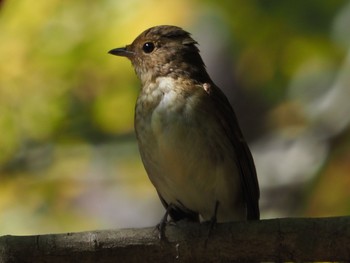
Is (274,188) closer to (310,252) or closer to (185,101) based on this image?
(185,101)

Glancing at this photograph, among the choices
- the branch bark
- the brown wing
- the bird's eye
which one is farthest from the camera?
the bird's eye

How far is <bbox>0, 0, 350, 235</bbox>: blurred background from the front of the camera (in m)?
7.29

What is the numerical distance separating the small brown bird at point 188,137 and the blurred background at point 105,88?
3.51 feet

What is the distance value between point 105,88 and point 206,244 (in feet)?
9.71

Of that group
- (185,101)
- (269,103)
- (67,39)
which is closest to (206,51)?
(269,103)

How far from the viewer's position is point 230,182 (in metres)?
5.86

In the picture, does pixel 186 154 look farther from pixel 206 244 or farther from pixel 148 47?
pixel 148 47

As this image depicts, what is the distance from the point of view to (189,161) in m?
5.66

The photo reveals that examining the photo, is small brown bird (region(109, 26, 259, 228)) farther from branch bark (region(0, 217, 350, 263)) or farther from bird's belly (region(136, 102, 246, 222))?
branch bark (region(0, 217, 350, 263))

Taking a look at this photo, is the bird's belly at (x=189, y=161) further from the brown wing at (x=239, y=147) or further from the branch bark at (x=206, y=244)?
the branch bark at (x=206, y=244)

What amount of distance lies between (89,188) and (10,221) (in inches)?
30.5

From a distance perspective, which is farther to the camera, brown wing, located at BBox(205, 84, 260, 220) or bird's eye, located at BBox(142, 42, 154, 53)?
bird's eye, located at BBox(142, 42, 154, 53)

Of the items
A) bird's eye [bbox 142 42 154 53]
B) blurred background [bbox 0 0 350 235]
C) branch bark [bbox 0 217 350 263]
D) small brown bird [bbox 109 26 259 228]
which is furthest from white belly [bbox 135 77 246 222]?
blurred background [bbox 0 0 350 235]

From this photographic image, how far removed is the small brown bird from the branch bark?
22.3 inches
